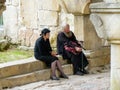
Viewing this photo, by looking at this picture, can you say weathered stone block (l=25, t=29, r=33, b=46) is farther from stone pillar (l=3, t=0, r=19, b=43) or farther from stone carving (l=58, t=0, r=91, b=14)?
stone carving (l=58, t=0, r=91, b=14)

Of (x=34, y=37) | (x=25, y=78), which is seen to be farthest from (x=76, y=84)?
(x=34, y=37)

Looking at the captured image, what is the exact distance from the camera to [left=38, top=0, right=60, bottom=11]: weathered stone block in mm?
10469

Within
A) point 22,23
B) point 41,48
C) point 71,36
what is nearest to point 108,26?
point 41,48

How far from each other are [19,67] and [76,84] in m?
1.06

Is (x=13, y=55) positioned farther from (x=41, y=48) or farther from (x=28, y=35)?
(x=41, y=48)

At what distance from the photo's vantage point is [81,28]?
898cm

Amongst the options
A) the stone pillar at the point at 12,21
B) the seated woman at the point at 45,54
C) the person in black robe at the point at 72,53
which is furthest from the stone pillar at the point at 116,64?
the stone pillar at the point at 12,21

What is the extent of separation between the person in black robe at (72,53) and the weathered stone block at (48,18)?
1.88 m

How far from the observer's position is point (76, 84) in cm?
747

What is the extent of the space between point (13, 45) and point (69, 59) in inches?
132

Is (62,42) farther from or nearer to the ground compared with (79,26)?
nearer to the ground

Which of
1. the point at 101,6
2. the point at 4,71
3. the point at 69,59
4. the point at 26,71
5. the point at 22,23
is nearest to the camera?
the point at 101,6

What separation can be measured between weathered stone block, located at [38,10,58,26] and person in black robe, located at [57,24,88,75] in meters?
1.88

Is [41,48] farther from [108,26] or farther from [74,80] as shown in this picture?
[108,26]
